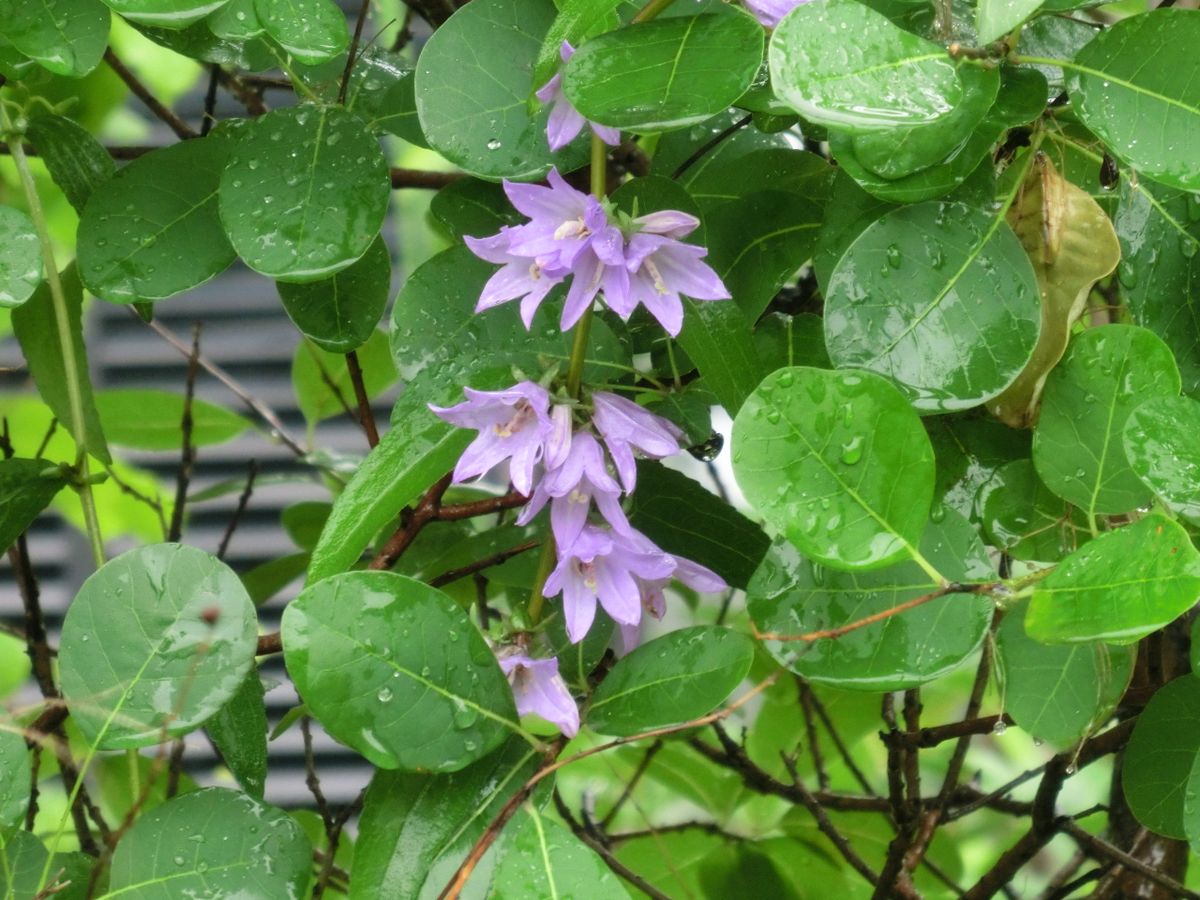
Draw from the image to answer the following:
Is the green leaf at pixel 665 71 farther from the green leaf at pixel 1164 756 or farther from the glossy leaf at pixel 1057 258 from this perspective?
the green leaf at pixel 1164 756

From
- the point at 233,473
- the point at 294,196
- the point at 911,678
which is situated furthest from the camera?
the point at 233,473

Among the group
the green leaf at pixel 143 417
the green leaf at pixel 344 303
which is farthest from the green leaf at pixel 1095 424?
the green leaf at pixel 143 417

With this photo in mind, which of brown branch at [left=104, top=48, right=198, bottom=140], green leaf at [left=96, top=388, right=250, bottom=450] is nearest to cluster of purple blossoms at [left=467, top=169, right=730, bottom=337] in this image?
brown branch at [left=104, top=48, right=198, bottom=140]

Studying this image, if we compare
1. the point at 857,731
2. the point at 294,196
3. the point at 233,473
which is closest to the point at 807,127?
the point at 294,196

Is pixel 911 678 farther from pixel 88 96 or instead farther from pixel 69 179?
pixel 88 96

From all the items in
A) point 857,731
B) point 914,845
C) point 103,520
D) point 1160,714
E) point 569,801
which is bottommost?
point 569,801

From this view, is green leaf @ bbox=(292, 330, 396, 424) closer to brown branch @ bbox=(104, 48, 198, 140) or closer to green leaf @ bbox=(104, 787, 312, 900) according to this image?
brown branch @ bbox=(104, 48, 198, 140)
